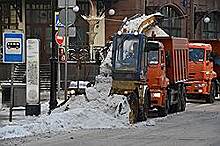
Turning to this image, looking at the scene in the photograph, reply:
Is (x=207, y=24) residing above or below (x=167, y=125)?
above

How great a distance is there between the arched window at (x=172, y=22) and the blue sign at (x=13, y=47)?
116 ft

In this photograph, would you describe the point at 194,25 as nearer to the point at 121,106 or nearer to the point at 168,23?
the point at 168,23

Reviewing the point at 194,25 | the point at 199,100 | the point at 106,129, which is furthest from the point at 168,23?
the point at 106,129

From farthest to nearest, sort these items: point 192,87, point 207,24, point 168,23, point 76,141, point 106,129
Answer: point 207,24
point 168,23
point 192,87
point 106,129
point 76,141

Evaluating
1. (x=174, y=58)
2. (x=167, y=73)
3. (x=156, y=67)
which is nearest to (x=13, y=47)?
(x=156, y=67)

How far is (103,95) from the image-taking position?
23484mm

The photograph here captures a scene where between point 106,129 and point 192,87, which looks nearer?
point 106,129

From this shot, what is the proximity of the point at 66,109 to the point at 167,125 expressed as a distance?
3556 millimetres

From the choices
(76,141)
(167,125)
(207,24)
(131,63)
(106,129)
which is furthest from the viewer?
(207,24)

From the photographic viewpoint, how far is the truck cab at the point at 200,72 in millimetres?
34938

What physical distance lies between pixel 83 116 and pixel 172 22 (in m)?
36.4

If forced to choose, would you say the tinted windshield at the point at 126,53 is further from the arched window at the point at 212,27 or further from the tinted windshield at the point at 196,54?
the arched window at the point at 212,27

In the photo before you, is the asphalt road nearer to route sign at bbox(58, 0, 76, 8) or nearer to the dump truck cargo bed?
route sign at bbox(58, 0, 76, 8)

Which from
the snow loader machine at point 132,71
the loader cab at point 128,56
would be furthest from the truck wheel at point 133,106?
the loader cab at point 128,56
